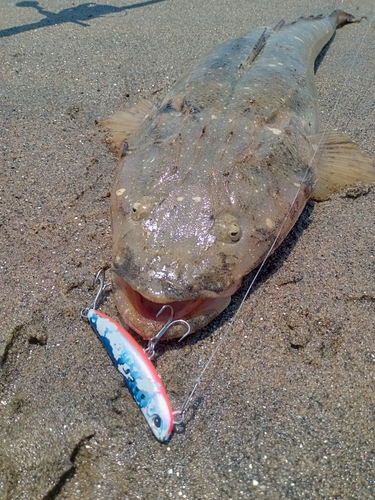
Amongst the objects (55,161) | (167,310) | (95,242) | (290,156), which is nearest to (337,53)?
(290,156)

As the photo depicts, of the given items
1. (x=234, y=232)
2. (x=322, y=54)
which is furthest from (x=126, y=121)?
(x=322, y=54)

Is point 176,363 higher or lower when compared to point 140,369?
lower

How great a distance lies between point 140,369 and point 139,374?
3cm

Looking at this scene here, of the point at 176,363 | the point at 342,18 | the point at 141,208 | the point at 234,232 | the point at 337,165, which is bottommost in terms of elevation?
A: the point at 342,18

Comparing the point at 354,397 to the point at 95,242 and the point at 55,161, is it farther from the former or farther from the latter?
the point at 55,161

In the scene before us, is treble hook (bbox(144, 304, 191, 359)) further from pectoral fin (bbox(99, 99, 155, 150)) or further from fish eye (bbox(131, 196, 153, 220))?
pectoral fin (bbox(99, 99, 155, 150))

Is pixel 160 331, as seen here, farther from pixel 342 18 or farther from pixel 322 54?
pixel 342 18

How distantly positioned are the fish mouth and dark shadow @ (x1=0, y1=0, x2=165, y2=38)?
499 centimetres

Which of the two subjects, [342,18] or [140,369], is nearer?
[140,369]

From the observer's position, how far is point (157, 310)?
2.72 m

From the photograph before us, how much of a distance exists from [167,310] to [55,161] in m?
2.00

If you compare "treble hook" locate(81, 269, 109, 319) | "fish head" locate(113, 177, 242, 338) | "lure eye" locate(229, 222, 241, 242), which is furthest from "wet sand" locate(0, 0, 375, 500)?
"lure eye" locate(229, 222, 241, 242)

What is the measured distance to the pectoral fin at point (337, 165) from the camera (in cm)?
382

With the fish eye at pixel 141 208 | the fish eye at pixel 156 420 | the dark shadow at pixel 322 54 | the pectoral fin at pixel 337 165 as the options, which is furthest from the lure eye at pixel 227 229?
the dark shadow at pixel 322 54
